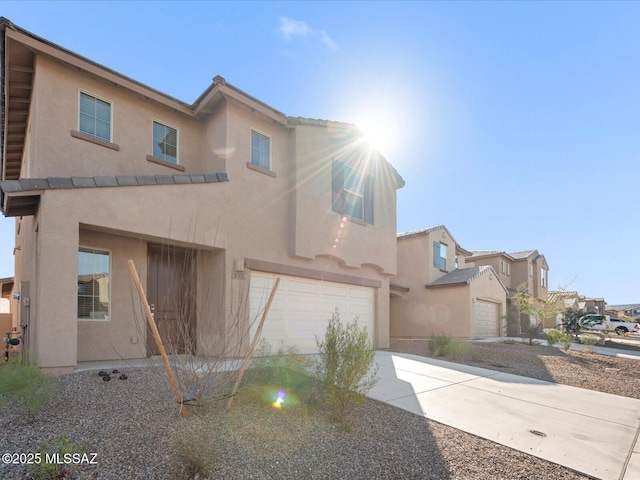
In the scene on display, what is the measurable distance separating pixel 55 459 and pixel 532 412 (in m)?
7.10

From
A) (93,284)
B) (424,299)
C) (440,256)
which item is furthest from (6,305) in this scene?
(440,256)

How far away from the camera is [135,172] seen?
33.7 ft

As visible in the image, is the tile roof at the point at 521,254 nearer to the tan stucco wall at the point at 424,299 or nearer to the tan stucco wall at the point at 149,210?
the tan stucco wall at the point at 424,299

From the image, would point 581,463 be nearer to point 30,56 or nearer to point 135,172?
point 135,172

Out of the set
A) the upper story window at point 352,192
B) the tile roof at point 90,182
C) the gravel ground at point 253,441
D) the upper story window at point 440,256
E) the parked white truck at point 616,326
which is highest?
the upper story window at point 352,192

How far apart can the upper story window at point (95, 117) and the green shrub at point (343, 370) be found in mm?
7996

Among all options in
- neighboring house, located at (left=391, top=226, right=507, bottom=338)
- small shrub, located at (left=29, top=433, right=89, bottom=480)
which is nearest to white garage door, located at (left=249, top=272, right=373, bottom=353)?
small shrub, located at (left=29, top=433, right=89, bottom=480)

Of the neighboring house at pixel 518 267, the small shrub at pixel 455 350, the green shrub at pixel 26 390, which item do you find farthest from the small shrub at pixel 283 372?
the neighboring house at pixel 518 267

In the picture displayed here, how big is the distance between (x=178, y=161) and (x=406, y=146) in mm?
8198

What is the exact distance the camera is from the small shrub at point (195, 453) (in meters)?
3.92

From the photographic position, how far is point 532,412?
268 inches

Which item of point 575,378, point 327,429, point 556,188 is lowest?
point 575,378

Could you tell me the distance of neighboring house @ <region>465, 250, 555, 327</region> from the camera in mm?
30422

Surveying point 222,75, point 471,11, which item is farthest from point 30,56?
point 471,11
